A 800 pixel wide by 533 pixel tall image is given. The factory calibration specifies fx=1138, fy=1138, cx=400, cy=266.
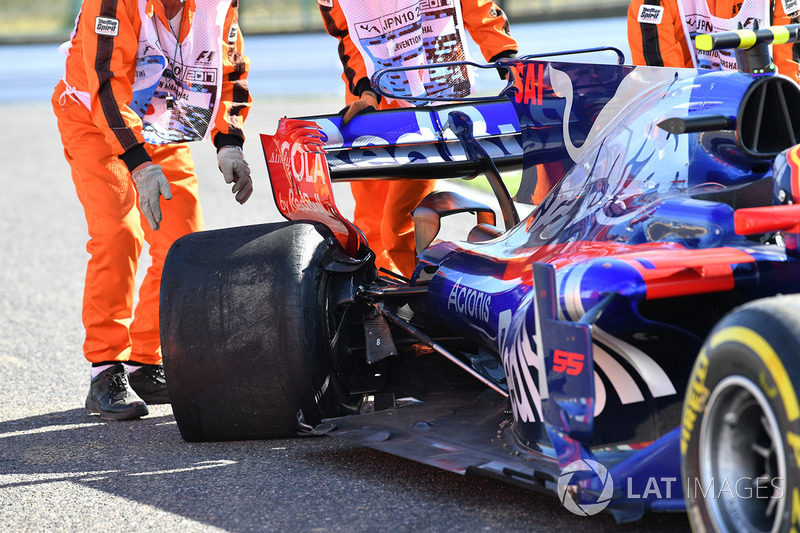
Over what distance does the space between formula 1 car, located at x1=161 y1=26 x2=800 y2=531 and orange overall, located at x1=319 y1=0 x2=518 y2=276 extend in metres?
0.90

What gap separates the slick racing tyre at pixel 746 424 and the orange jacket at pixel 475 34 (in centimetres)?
333

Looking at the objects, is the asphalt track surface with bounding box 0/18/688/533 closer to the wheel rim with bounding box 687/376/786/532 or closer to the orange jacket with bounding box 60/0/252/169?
the wheel rim with bounding box 687/376/786/532

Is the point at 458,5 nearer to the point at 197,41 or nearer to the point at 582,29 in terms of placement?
the point at 197,41

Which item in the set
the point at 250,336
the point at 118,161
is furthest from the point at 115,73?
the point at 250,336

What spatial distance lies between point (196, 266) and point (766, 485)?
7.19 feet

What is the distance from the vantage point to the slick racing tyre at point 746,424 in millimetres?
2123

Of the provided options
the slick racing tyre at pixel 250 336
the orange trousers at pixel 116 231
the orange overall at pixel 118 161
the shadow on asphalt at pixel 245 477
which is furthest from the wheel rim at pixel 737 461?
the orange trousers at pixel 116 231

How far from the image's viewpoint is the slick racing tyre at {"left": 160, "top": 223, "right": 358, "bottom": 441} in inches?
146

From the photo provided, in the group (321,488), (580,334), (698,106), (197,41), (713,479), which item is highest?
(197,41)

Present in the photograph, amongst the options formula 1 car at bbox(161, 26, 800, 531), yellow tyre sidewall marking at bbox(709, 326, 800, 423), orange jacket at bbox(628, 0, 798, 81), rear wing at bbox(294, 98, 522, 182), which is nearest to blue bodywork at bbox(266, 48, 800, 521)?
formula 1 car at bbox(161, 26, 800, 531)

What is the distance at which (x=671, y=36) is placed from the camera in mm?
5254

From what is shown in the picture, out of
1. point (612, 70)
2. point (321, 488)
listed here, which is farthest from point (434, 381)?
point (612, 70)

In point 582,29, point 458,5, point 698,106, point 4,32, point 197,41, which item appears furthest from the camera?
point 4,32

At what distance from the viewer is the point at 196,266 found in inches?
153
